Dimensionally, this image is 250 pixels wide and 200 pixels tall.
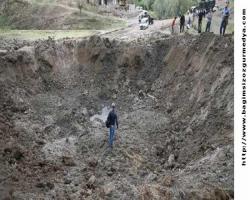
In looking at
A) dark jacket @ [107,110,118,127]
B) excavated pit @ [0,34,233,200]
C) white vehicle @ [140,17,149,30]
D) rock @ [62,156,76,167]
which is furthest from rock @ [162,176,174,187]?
white vehicle @ [140,17,149,30]

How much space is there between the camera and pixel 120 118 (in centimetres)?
1908

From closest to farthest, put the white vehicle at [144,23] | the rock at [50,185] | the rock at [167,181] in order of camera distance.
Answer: the rock at [167,181], the rock at [50,185], the white vehicle at [144,23]

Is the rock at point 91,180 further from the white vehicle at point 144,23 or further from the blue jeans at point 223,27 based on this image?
the white vehicle at point 144,23

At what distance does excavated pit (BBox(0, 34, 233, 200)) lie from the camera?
12750mm

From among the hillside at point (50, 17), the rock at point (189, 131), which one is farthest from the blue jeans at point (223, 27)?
the hillside at point (50, 17)

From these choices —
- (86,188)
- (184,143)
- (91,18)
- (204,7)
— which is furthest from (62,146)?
(91,18)

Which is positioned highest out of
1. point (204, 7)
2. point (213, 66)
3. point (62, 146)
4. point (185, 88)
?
point (204, 7)

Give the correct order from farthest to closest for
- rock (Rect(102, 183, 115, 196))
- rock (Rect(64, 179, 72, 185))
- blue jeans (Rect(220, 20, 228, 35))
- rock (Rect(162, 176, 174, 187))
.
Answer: blue jeans (Rect(220, 20, 228, 35)) < rock (Rect(64, 179, 72, 185)) < rock (Rect(102, 183, 115, 196)) < rock (Rect(162, 176, 174, 187))

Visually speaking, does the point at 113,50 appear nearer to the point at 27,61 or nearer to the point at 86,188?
the point at 27,61

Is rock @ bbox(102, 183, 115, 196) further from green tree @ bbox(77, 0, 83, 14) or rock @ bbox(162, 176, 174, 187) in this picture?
green tree @ bbox(77, 0, 83, 14)

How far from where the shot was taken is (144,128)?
1798 cm

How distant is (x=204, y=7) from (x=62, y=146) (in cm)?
1589

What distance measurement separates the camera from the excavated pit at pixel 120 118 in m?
12.8

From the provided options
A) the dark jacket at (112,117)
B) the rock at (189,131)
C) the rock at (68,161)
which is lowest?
the rock at (68,161)
